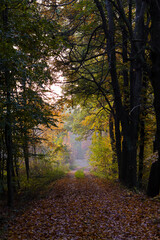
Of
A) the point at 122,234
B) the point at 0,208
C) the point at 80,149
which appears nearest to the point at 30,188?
the point at 0,208

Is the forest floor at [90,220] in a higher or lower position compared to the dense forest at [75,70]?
lower

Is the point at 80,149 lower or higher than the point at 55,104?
lower

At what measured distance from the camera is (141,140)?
1020cm

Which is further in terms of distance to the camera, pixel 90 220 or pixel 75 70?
pixel 75 70

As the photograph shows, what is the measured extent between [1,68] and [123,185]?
326 inches

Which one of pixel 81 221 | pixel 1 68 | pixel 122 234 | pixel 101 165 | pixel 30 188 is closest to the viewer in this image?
pixel 122 234

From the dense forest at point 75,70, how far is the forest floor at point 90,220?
1.60m

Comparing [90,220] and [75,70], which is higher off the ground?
[75,70]

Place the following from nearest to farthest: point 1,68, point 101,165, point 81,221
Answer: point 81,221
point 1,68
point 101,165

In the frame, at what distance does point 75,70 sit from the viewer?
960 centimetres

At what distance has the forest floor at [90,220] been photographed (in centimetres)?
439

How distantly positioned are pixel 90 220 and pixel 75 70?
7.23 meters

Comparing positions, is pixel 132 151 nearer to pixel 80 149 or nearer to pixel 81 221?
pixel 81 221

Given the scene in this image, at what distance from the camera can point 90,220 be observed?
17.4ft
